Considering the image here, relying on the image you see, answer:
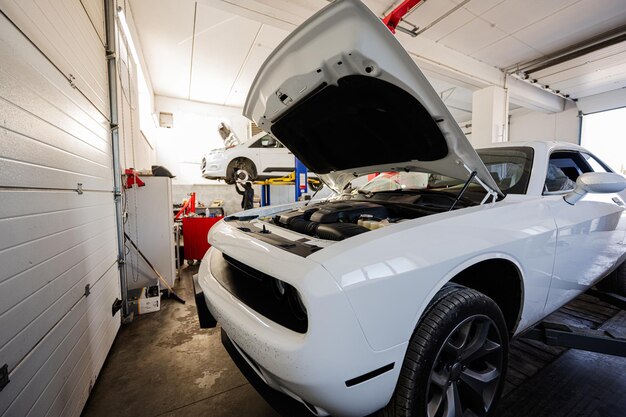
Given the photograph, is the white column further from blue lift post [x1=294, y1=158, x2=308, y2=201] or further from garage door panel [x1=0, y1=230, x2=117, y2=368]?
garage door panel [x1=0, y1=230, x2=117, y2=368]

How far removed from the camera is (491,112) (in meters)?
6.35

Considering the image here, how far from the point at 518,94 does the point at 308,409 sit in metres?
9.28

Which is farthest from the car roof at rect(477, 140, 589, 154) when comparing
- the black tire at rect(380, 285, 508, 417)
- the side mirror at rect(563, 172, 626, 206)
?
the black tire at rect(380, 285, 508, 417)

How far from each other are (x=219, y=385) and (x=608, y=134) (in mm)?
12986

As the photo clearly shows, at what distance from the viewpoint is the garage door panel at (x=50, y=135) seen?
1.04m

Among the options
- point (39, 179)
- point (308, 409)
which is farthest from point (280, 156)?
point (308, 409)

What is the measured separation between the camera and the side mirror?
1417mm

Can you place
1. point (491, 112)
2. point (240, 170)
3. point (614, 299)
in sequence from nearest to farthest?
point (614, 299)
point (491, 112)
point (240, 170)

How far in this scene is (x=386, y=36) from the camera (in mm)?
1010

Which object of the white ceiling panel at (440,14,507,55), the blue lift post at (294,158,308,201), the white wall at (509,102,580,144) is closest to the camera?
the white ceiling panel at (440,14,507,55)

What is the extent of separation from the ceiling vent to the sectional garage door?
7.52 m

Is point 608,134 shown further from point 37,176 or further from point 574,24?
point 37,176

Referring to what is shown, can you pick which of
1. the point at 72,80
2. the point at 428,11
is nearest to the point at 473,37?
the point at 428,11

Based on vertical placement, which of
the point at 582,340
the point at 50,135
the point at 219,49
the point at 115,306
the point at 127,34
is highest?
the point at 219,49
